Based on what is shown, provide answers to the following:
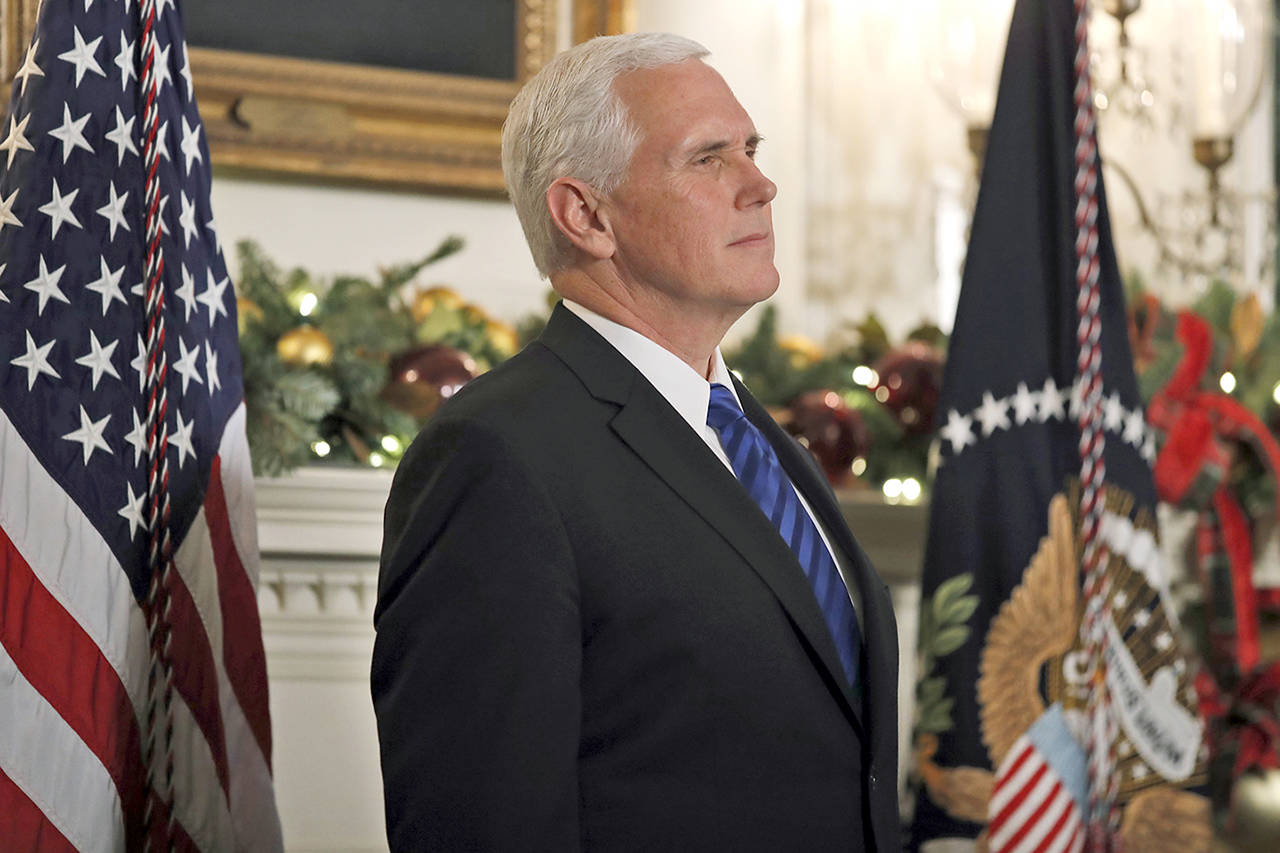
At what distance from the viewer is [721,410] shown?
171 centimetres

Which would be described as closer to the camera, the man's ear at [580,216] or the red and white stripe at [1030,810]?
the man's ear at [580,216]

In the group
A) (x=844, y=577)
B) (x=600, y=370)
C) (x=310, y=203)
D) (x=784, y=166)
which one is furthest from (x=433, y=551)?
(x=784, y=166)

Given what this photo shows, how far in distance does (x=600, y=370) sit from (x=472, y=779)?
460 millimetres

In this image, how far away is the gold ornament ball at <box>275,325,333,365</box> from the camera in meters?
2.48

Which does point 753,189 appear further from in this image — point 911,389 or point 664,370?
point 911,389

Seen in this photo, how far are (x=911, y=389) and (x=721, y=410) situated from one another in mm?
1397

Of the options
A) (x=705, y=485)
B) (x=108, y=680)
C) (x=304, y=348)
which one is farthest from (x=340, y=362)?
(x=705, y=485)

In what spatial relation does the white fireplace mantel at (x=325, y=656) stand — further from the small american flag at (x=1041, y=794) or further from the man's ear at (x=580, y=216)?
the small american flag at (x=1041, y=794)

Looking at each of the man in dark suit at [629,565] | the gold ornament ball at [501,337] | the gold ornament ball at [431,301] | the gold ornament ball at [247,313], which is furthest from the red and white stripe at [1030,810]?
the gold ornament ball at [247,313]

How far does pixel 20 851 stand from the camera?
178 cm

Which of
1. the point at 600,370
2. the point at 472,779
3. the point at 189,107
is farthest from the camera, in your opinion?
the point at 189,107

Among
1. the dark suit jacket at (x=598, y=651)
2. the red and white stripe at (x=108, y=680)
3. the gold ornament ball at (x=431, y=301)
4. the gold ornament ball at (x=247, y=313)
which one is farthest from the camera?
the gold ornament ball at (x=431, y=301)

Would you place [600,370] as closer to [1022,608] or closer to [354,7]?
[1022,608]

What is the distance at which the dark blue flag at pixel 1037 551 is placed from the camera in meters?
2.24
